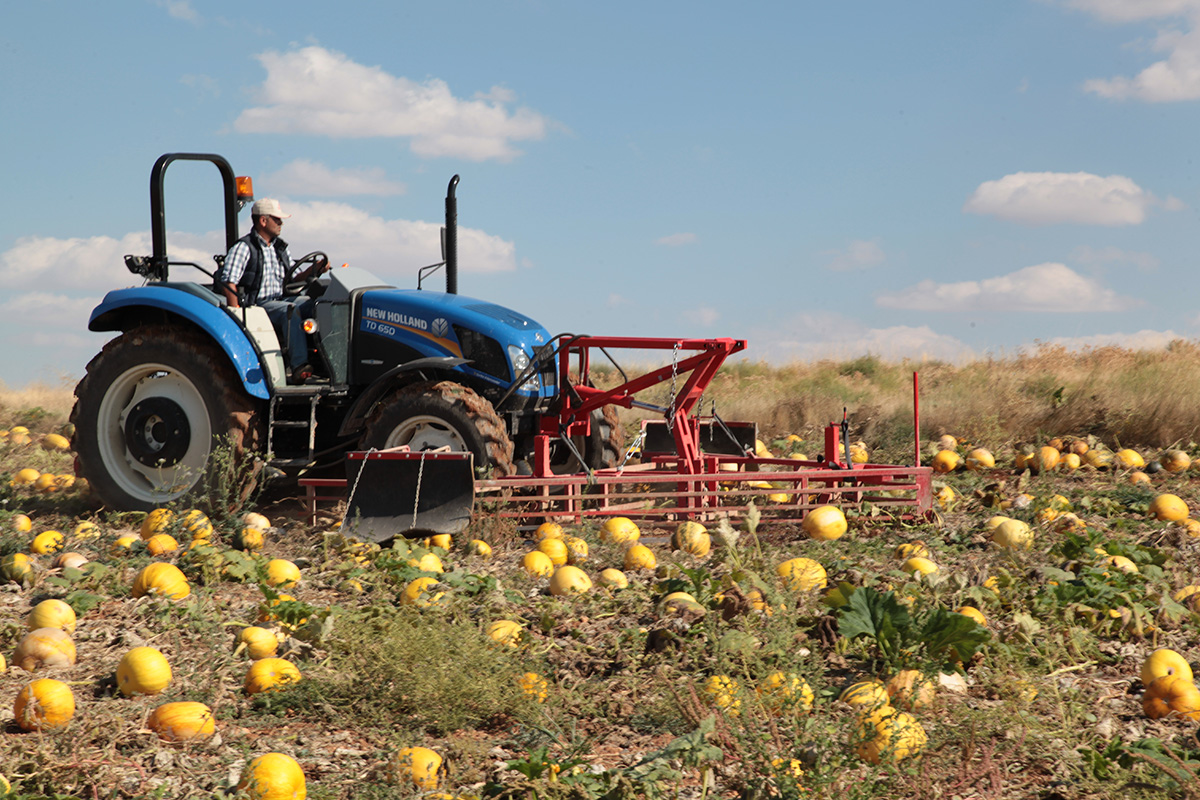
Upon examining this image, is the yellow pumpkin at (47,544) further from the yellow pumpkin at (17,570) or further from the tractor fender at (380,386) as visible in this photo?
the tractor fender at (380,386)

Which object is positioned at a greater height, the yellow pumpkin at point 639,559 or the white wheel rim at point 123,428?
the white wheel rim at point 123,428

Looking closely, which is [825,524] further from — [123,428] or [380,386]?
[123,428]

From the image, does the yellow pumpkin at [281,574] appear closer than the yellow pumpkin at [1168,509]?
Yes

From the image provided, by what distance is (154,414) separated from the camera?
837 centimetres

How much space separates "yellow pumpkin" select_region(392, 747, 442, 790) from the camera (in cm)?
328

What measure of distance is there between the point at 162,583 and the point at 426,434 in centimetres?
256

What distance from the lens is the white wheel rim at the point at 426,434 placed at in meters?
7.50

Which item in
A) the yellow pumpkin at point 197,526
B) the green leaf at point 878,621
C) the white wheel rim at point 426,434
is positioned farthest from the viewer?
the white wheel rim at point 426,434

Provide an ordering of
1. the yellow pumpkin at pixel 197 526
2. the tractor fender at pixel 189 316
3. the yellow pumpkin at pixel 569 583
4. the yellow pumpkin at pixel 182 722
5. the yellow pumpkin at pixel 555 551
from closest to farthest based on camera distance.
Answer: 1. the yellow pumpkin at pixel 182 722
2. the yellow pumpkin at pixel 569 583
3. the yellow pumpkin at pixel 555 551
4. the yellow pumpkin at pixel 197 526
5. the tractor fender at pixel 189 316

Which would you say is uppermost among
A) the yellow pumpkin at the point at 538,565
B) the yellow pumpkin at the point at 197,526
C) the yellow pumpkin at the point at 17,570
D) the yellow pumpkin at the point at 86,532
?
the yellow pumpkin at the point at 197,526

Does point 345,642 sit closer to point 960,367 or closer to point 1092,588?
point 1092,588

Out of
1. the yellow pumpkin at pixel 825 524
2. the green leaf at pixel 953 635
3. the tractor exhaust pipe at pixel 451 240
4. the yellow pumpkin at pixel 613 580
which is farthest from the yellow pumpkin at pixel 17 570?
the yellow pumpkin at pixel 825 524

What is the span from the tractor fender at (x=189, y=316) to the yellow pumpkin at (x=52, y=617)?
10.3 feet

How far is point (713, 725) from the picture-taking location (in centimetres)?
326
